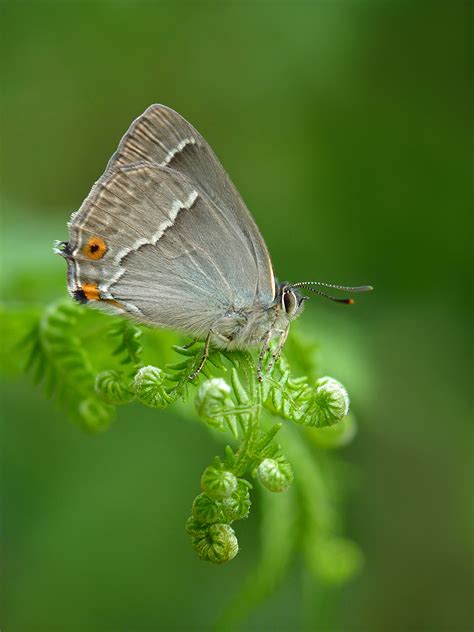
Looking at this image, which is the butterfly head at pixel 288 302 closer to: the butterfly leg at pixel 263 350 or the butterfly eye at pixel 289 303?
the butterfly eye at pixel 289 303

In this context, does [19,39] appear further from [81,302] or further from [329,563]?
[329,563]

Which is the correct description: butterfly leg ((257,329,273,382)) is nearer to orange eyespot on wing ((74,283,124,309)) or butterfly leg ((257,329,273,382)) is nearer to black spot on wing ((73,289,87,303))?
orange eyespot on wing ((74,283,124,309))

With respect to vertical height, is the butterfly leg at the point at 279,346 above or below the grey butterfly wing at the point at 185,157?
below

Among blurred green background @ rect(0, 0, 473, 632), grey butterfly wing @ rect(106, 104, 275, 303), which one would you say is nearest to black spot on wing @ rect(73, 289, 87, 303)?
grey butterfly wing @ rect(106, 104, 275, 303)

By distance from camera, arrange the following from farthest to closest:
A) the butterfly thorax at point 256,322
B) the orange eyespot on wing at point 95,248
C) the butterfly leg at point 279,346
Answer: the orange eyespot on wing at point 95,248
the butterfly thorax at point 256,322
the butterfly leg at point 279,346

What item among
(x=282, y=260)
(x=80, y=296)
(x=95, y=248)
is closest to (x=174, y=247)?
(x=95, y=248)

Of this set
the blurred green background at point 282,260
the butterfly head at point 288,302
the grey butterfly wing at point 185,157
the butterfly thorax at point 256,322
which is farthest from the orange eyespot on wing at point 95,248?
the blurred green background at point 282,260

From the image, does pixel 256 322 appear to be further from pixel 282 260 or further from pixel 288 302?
pixel 282 260

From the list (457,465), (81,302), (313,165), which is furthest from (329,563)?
(313,165)
